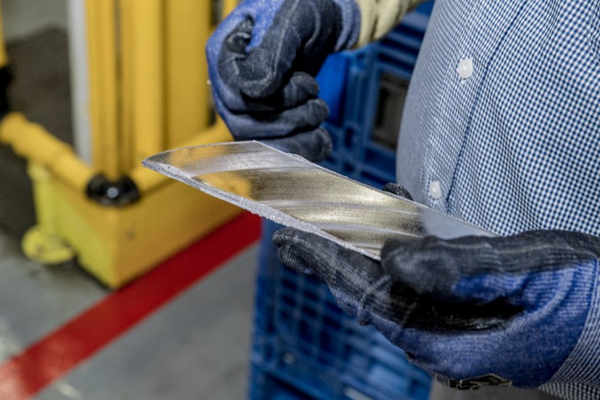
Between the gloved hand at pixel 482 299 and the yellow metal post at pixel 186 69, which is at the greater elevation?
the gloved hand at pixel 482 299

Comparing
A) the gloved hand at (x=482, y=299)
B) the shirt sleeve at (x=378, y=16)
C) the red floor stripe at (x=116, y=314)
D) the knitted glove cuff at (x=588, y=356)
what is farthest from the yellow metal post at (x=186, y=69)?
the knitted glove cuff at (x=588, y=356)

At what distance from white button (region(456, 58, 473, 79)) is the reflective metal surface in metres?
0.25

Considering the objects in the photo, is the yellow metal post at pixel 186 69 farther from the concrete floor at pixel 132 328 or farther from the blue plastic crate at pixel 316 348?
the blue plastic crate at pixel 316 348

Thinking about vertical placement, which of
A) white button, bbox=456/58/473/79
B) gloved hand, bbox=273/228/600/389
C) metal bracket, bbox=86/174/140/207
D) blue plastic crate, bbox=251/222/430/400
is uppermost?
white button, bbox=456/58/473/79

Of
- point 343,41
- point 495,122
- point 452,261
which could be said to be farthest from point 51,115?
point 452,261

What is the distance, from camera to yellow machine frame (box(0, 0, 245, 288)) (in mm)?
2594

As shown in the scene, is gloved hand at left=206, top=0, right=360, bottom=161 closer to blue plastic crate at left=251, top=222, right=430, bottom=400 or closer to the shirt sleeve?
the shirt sleeve

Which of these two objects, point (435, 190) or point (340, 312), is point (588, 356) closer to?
point (435, 190)

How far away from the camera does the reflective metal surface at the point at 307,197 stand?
1.06 meters

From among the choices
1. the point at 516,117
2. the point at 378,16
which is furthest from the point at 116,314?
the point at 516,117

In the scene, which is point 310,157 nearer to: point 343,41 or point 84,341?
point 343,41

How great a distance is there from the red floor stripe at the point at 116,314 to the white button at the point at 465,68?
1892 millimetres

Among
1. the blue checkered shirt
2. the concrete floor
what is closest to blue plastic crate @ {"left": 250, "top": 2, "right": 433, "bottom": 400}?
the concrete floor

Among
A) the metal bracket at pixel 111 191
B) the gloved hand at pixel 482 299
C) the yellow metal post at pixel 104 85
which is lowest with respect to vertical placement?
the metal bracket at pixel 111 191
